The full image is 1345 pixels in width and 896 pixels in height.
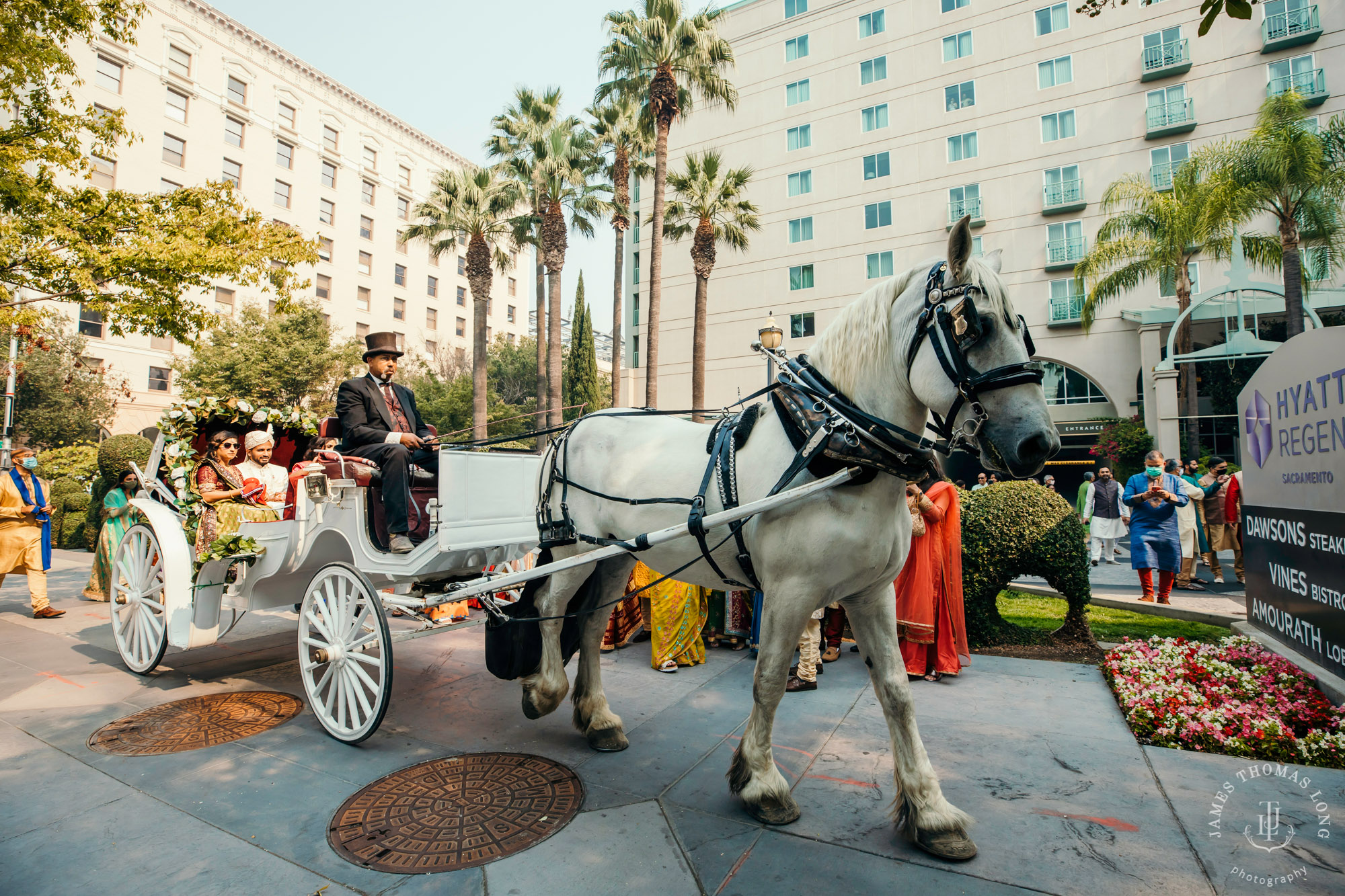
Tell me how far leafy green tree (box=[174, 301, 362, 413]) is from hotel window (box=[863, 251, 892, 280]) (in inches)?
917

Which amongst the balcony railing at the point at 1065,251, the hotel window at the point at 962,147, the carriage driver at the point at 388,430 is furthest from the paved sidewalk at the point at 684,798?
the hotel window at the point at 962,147

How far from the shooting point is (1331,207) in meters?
14.6

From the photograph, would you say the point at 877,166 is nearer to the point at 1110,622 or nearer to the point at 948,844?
the point at 1110,622

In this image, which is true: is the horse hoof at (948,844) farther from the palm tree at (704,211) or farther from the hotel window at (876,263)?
the hotel window at (876,263)

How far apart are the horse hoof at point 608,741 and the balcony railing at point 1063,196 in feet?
84.2

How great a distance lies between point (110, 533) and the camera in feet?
25.9

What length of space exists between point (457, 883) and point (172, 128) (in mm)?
43544

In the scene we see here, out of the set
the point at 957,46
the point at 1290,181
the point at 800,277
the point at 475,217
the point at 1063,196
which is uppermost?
the point at 957,46

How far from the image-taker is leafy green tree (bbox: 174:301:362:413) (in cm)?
2784

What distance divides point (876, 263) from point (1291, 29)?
1398 centimetres

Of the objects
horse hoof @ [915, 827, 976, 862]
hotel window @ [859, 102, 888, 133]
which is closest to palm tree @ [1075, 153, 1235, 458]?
→ hotel window @ [859, 102, 888, 133]

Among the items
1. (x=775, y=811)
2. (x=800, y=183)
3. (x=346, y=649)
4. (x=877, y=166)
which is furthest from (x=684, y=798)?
(x=800, y=183)

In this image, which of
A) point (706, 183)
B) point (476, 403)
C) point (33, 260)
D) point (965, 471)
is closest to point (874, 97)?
point (706, 183)

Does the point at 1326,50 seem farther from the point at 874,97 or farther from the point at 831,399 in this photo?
the point at 831,399
